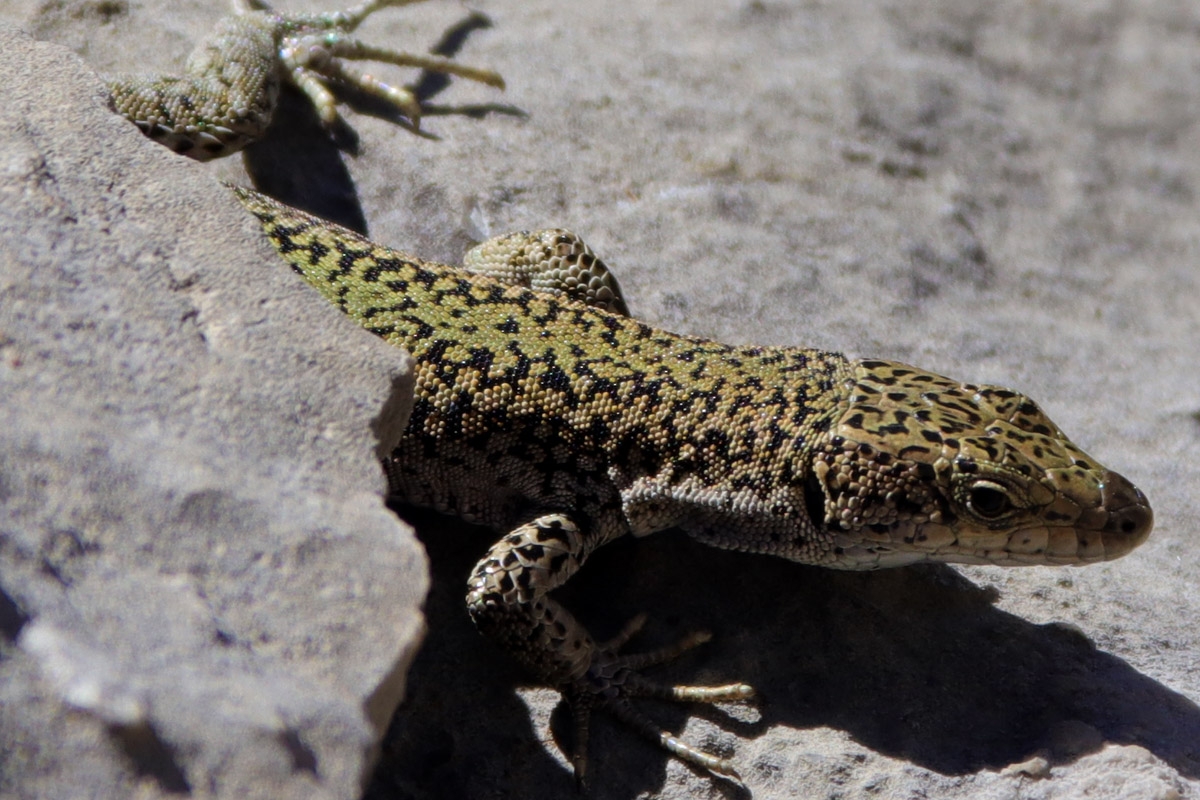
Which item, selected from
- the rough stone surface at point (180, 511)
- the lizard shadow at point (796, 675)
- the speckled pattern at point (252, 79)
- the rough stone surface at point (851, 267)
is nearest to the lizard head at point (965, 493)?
the lizard shadow at point (796, 675)

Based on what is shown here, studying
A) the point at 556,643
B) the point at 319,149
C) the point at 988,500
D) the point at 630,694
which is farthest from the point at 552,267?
the point at 988,500

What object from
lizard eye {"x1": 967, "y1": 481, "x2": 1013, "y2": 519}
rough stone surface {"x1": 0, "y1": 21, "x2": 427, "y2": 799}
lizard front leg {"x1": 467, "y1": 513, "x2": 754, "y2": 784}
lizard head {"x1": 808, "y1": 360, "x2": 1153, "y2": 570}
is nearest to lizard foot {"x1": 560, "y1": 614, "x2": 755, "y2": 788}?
lizard front leg {"x1": 467, "y1": 513, "x2": 754, "y2": 784}

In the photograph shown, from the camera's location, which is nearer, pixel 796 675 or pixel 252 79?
pixel 796 675

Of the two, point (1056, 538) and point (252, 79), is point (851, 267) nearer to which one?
point (1056, 538)

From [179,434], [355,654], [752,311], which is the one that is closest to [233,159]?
[752,311]

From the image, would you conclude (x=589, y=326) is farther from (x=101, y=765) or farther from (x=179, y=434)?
(x=101, y=765)

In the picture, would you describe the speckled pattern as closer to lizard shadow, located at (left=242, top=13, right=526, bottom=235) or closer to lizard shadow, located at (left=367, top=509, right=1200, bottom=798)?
lizard shadow, located at (left=242, top=13, right=526, bottom=235)
